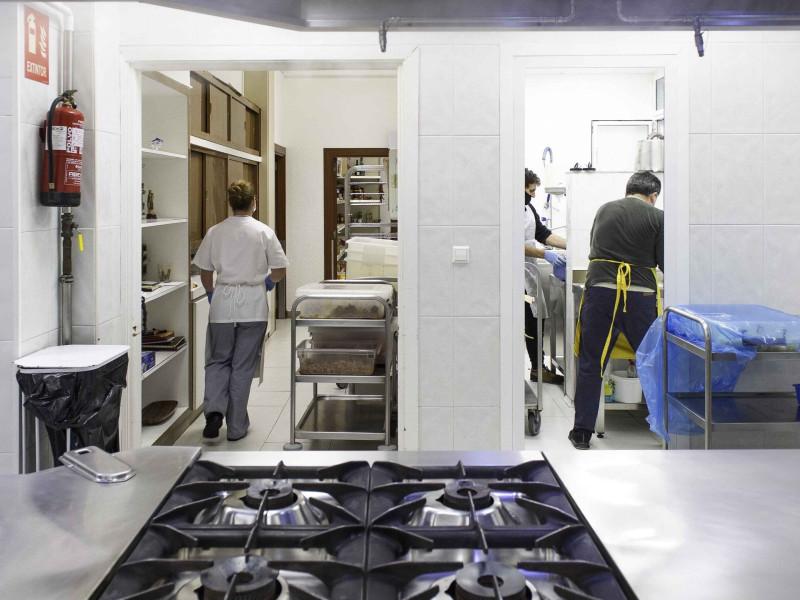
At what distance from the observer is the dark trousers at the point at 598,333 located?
15.2ft

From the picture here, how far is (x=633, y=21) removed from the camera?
4.18 ft

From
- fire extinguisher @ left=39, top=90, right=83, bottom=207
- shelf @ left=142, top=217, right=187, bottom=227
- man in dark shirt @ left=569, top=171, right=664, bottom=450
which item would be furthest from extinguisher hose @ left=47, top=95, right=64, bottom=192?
man in dark shirt @ left=569, top=171, right=664, bottom=450

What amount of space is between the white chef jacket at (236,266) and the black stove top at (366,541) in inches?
139

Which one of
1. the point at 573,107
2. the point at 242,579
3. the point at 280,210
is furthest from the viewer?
the point at 280,210

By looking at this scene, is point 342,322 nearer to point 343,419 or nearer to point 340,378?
point 340,378

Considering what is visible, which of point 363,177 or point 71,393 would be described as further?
point 363,177

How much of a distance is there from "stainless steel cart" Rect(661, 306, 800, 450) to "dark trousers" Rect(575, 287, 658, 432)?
3.22 ft

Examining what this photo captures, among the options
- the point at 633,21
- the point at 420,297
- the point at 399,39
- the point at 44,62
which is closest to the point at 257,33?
the point at 399,39

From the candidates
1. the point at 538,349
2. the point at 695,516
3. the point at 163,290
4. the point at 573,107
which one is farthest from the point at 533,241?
the point at 695,516

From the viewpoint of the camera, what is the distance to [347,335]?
15.7 ft

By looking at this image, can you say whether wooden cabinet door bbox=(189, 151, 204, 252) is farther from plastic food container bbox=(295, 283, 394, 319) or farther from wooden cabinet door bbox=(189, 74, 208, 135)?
plastic food container bbox=(295, 283, 394, 319)

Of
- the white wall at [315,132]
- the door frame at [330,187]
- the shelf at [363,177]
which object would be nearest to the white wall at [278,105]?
the white wall at [315,132]

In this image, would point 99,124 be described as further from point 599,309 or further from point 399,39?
point 599,309

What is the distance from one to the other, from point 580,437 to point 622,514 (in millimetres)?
3477
